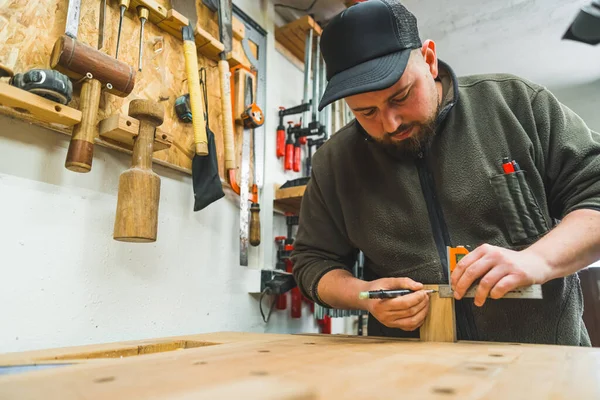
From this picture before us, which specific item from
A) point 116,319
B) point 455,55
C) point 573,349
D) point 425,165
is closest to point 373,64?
point 425,165

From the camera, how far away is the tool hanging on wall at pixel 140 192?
1.22 meters

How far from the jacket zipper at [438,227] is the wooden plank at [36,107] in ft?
3.40

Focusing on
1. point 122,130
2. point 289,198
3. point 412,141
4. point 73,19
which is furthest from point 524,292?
point 73,19

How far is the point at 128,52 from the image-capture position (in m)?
1.58

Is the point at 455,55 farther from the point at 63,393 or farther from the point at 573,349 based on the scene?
the point at 63,393

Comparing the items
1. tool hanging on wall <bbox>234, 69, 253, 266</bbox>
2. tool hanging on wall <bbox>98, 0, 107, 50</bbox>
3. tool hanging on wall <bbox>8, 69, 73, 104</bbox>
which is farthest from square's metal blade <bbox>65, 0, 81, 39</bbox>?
tool hanging on wall <bbox>234, 69, 253, 266</bbox>

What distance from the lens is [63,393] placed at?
35 centimetres

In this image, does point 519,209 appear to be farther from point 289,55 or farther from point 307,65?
point 289,55

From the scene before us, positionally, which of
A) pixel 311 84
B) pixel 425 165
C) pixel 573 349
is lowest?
pixel 573 349

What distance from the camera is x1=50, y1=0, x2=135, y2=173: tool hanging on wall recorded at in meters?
1.21

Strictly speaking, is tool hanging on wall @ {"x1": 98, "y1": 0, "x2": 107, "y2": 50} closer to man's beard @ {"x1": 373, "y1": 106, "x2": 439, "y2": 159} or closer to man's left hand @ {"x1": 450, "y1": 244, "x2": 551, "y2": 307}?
man's beard @ {"x1": 373, "y1": 106, "x2": 439, "y2": 159}

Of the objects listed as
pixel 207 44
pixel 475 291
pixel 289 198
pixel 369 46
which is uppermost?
pixel 207 44

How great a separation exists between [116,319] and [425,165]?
3.71 feet

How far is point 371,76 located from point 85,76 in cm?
88
